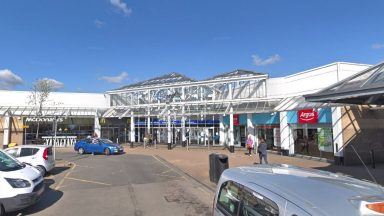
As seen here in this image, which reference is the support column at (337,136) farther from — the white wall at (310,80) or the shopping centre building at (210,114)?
the white wall at (310,80)

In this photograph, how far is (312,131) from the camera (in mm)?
26750

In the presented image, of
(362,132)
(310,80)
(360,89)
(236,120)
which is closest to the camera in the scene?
(360,89)

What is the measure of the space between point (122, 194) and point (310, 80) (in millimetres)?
18640

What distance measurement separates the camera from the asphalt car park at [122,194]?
10.9 m

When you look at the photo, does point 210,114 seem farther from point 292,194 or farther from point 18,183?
point 292,194

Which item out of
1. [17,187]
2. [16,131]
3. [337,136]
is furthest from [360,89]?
[16,131]

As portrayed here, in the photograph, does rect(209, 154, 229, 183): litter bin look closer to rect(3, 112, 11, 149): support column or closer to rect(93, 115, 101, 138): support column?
rect(3, 112, 11, 149): support column

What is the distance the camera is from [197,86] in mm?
43000

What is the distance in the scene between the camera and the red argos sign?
2603 centimetres

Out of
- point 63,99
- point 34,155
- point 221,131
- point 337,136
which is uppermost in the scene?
point 63,99

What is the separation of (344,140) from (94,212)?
1705 centimetres

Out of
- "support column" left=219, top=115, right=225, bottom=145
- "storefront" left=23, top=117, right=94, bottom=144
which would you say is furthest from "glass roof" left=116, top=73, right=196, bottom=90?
"storefront" left=23, top=117, right=94, bottom=144

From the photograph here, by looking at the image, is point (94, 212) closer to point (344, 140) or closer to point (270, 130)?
point (344, 140)

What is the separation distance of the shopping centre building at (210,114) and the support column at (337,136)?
2.4 inches
